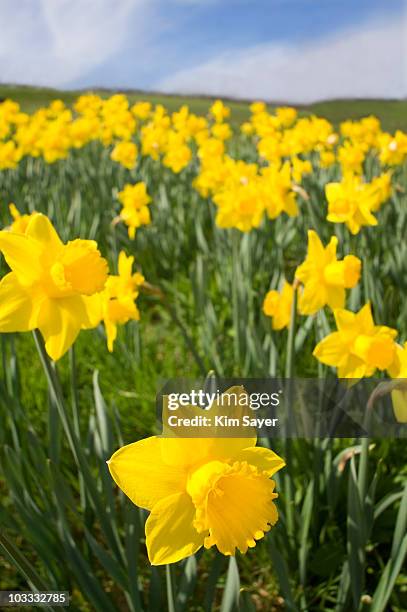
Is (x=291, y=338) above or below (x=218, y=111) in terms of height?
below

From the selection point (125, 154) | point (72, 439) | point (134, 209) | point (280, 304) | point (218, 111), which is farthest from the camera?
point (218, 111)

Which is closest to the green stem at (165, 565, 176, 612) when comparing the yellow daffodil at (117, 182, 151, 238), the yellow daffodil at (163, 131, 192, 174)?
the yellow daffodil at (117, 182, 151, 238)

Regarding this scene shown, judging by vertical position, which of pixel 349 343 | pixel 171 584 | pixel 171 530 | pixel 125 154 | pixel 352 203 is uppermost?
pixel 125 154

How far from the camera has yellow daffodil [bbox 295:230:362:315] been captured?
1.30 metres

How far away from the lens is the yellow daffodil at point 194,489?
659 millimetres

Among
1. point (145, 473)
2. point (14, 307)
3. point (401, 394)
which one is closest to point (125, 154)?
point (14, 307)

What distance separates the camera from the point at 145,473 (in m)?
0.67

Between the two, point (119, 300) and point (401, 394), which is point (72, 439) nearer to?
point (119, 300)

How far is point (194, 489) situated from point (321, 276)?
787 mm

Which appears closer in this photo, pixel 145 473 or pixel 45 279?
pixel 145 473

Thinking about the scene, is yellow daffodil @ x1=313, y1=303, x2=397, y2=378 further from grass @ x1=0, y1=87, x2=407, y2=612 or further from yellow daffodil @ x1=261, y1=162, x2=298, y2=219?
yellow daffodil @ x1=261, y1=162, x2=298, y2=219

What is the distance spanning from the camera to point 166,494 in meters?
0.68

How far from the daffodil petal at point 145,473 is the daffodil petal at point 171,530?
1 centimetres

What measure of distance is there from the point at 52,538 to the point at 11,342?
53 centimetres
